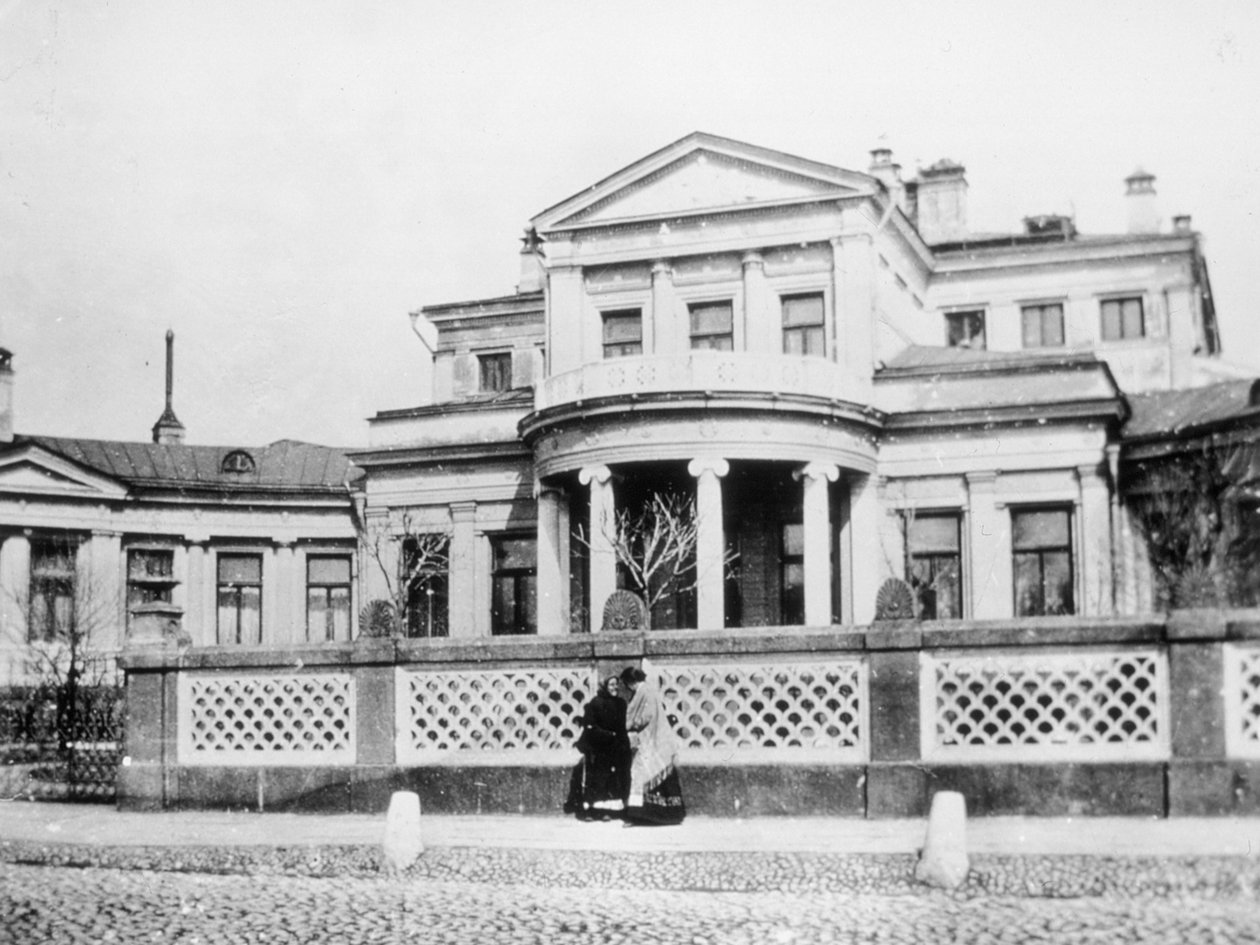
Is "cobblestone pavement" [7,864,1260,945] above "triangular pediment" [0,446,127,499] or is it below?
below

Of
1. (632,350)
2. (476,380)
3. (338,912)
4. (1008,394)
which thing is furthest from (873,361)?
(338,912)

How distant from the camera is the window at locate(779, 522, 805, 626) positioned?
29391mm

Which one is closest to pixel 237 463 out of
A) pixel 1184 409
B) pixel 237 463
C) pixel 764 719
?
pixel 237 463

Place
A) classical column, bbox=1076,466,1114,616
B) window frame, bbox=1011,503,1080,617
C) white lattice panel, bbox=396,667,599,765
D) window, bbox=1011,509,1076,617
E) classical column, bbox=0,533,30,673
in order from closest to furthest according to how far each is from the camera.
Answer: white lattice panel, bbox=396,667,599,765, classical column, bbox=1076,466,1114,616, window frame, bbox=1011,503,1080,617, window, bbox=1011,509,1076,617, classical column, bbox=0,533,30,673

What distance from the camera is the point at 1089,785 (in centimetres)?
1275

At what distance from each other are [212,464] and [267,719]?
2600 centimetres

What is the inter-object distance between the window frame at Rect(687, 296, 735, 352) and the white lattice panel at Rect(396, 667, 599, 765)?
16.7 meters

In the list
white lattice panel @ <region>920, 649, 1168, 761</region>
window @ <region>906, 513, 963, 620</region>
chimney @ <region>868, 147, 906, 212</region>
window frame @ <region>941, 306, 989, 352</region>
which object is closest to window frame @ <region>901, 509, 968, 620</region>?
window @ <region>906, 513, 963, 620</region>

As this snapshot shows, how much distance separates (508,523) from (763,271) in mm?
7766

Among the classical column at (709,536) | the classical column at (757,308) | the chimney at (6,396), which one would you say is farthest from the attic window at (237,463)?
the classical column at (709,536)

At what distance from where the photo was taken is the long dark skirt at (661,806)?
1355 centimetres

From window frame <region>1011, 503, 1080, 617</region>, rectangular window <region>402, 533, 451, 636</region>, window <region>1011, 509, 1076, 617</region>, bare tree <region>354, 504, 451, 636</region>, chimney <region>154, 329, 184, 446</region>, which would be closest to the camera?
window frame <region>1011, 503, 1080, 617</region>

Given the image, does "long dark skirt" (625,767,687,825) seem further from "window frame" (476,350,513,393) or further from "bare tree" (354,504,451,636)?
"window frame" (476,350,513,393)

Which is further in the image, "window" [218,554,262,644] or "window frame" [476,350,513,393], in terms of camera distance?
"window frame" [476,350,513,393]
